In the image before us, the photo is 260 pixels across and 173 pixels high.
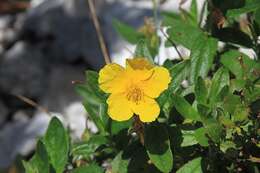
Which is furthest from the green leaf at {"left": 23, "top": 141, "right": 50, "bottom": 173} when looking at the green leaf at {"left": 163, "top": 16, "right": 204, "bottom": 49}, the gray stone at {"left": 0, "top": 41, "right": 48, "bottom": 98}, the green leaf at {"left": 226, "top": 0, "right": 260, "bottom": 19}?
the gray stone at {"left": 0, "top": 41, "right": 48, "bottom": 98}

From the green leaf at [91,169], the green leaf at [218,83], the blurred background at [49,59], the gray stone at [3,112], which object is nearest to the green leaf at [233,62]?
the green leaf at [218,83]

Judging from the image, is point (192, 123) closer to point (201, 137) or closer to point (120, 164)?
point (201, 137)

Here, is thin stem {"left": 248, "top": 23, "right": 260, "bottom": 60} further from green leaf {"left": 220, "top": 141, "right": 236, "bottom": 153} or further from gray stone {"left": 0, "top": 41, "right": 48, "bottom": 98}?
gray stone {"left": 0, "top": 41, "right": 48, "bottom": 98}

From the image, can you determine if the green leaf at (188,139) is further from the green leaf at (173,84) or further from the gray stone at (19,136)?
the gray stone at (19,136)

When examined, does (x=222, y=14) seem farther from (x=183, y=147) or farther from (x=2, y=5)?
(x=2, y=5)

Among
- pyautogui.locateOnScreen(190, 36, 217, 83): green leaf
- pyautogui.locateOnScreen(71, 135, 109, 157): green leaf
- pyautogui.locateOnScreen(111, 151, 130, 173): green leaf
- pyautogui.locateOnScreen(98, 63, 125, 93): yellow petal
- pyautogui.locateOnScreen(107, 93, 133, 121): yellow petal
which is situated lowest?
pyautogui.locateOnScreen(111, 151, 130, 173): green leaf

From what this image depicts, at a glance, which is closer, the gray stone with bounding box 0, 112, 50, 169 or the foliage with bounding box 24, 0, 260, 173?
the foliage with bounding box 24, 0, 260, 173

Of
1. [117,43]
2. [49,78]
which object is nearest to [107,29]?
[117,43]

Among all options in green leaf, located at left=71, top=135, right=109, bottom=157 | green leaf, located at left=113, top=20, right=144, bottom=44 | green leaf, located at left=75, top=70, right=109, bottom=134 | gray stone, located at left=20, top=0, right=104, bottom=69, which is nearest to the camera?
green leaf, located at left=75, top=70, right=109, bottom=134
